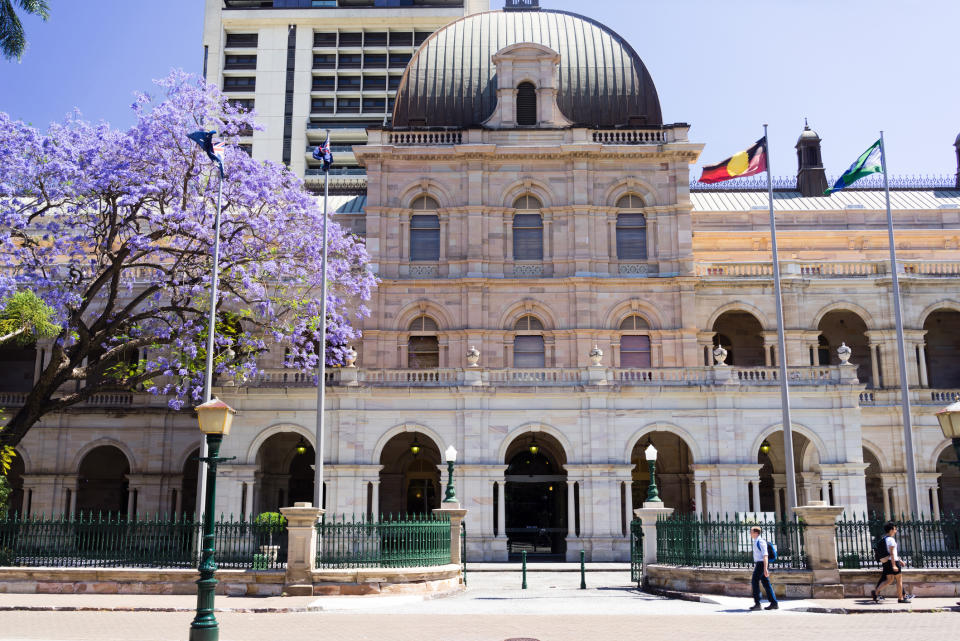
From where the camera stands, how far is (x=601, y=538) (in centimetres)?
3375

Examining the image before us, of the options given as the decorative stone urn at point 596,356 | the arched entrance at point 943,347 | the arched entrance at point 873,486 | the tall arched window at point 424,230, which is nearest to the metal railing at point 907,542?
the decorative stone urn at point 596,356

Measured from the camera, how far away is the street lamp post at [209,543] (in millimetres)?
14586

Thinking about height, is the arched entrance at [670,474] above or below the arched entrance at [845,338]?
below

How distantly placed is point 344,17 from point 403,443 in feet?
182

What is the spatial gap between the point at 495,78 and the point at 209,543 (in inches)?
1294

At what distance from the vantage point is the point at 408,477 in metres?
39.8

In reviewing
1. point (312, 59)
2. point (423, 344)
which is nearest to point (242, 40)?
point (312, 59)

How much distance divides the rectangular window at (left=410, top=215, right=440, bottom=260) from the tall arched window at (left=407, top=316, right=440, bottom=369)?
9.60 ft

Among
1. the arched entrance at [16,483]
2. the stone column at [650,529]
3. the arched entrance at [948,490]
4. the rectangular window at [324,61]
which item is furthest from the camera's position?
the rectangular window at [324,61]

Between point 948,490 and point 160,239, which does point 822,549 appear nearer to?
point 160,239

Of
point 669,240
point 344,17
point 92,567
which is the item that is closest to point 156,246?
point 92,567

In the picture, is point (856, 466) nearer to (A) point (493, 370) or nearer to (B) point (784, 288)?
(B) point (784, 288)

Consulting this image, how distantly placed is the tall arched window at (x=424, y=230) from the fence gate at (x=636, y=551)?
18.1 metres

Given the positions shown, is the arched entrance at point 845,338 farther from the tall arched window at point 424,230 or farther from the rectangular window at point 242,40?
the rectangular window at point 242,40
